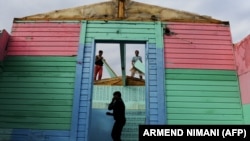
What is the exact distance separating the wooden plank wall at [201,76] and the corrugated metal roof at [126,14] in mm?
279

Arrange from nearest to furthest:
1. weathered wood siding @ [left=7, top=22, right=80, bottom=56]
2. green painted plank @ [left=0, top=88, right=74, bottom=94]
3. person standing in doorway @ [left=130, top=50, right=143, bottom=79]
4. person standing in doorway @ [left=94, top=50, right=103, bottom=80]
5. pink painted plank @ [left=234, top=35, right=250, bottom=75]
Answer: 1. pink painted plank @ [left=234, top=35, right=250, bottom=75]
2. green painted plank @ [left=0, top=88, right=74, bottom=94]
3. weathered wood siding @ [left=7, top=22, right=80, bottom=56]
4. person standing in doorway @ [left=94, top=50, right=103, bottom=80]
5. person standing in doorway @ [left=130, top=50, right=143, bottom=79]

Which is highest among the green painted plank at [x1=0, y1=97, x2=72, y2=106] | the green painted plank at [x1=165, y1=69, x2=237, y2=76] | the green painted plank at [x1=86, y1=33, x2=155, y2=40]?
the green painted plank at [x1=86, y1=33, x2=155, y2=40]

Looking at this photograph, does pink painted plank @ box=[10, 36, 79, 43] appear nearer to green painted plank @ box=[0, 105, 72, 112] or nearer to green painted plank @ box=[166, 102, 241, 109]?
green painted plank @ box=[0, 105, 72, 112]

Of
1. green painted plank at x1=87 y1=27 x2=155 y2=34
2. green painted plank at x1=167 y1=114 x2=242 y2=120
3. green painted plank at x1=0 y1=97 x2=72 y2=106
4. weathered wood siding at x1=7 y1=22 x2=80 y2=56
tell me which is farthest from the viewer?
green painted plank at x1=87 y1=27 x2=155 y2=34

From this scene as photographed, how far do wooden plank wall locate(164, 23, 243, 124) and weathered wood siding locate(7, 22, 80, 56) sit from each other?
2626 millimetres

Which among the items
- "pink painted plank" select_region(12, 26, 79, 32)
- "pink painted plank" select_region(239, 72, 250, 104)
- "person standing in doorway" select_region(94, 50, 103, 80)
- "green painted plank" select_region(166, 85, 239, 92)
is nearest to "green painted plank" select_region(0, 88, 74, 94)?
"pink painted plank" select_region(12, 26, 79, 32)

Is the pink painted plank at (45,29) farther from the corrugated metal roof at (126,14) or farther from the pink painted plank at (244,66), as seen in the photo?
the pink painted plank at (244,66)

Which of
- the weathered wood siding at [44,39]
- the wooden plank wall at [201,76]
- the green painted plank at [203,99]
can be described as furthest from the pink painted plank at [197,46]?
the weathered wood siding at [44,39]

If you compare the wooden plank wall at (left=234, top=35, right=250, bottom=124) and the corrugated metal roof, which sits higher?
the corrugated metal roof

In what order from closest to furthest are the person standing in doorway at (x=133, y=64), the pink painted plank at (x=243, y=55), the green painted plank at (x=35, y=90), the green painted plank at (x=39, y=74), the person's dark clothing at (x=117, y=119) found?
the person's dark clothing at (x=117, y=119) → the pink painted plank at (x=243, y=55) → the green painted plank at (x=35, y=90) → the green painted plank at (x=39, y=74) → the person standing in doorway at (x=133, y=64)

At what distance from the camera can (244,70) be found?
6742 millimetres

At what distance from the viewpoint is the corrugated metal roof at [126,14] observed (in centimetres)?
773

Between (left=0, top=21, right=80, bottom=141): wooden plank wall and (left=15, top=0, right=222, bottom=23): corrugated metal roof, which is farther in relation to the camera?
(left=15, top=0, right=222, bottom=23): corrugated metal roof

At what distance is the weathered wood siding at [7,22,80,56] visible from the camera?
7.38 meters
